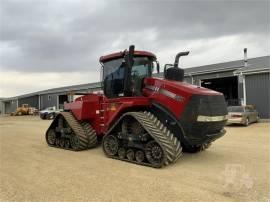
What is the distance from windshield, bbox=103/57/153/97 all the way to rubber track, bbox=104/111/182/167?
3.45ft

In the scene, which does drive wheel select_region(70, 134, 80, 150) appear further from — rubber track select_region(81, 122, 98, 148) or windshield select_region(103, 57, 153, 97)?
windshield select_region(103, 57, 153, 97)

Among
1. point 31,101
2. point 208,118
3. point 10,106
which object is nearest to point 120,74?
point 208,118

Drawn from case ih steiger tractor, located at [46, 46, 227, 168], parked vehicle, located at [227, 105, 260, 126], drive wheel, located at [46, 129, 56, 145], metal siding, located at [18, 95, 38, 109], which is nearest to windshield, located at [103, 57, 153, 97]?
case ih steiger tractor, located at [46, 46, 227, 168]

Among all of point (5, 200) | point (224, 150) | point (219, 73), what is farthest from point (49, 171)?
point (219, 73)

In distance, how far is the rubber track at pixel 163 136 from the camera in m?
6.59

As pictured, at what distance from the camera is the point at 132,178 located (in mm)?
5934

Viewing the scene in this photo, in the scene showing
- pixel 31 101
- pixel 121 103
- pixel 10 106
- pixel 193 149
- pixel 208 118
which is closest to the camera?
pixel 208 118

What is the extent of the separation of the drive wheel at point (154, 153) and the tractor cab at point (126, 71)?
1.62m

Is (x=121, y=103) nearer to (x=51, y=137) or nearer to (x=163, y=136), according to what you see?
(x=163, y=136)

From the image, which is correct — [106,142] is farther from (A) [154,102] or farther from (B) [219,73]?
(B) [219,73]

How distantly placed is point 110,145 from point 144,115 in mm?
1387

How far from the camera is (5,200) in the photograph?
486 cm

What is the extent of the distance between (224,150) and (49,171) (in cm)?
509

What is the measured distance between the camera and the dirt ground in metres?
4.93
